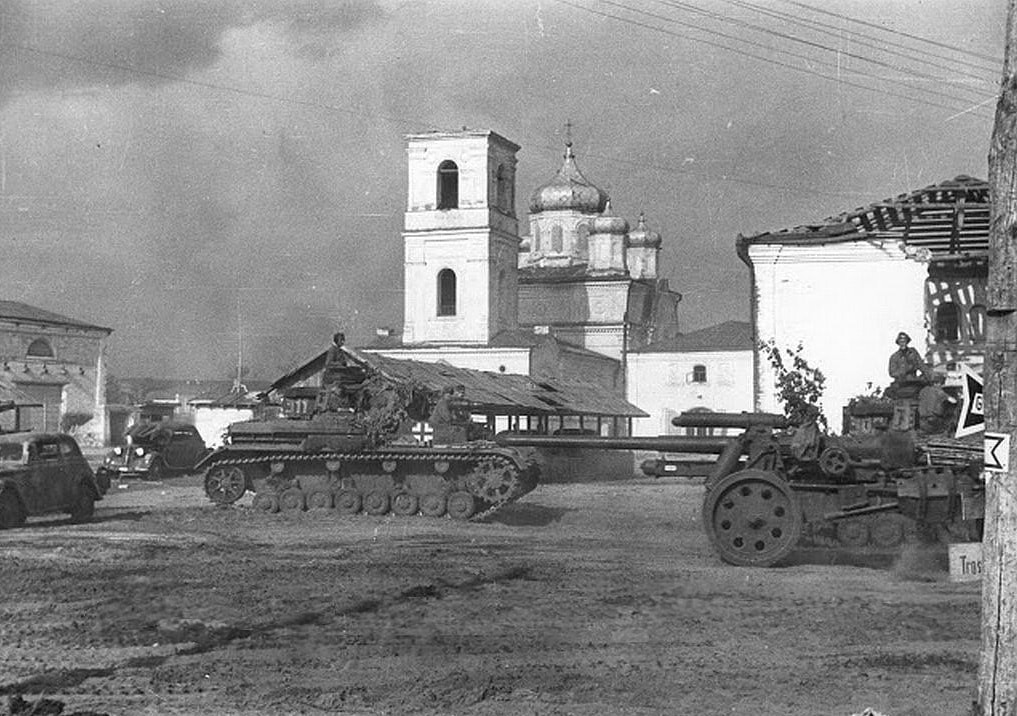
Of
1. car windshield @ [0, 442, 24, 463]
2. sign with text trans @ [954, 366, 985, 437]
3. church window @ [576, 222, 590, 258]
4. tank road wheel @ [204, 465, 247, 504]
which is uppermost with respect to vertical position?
church window @ [576, 222, 590, 258]

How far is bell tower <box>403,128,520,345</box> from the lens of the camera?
53.6 m

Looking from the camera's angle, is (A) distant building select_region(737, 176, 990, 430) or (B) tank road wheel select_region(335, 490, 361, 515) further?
(A) distant building select_region(737, 176, 990, 430)

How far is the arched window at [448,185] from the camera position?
54.2 meters

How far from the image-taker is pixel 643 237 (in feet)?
251

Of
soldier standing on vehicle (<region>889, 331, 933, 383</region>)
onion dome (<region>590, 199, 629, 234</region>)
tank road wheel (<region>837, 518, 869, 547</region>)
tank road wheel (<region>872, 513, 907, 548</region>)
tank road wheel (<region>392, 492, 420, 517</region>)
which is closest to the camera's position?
tank road wheel (<region>872, 513, 907, 548</region>)

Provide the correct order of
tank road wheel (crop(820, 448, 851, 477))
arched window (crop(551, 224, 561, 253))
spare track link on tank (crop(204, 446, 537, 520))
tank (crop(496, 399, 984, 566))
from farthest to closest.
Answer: arched window (crop(551, 224, 561, 253)), spare track link on tank (crop(204, 446, 537, 520)), tank road wheel (crop(820, 448, 851, 477)), tank (crop(496, 399, 984, 566))

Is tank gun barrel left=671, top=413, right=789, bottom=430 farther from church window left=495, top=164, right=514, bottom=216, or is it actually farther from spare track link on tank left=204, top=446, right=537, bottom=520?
church window left=495, top=164, right=514, bottom=216

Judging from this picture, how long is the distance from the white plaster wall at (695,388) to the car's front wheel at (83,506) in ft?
138

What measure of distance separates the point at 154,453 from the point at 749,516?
21.9 meters

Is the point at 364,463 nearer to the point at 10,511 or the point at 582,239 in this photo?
the point at 10,511

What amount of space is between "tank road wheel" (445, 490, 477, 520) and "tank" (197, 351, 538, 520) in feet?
0.05

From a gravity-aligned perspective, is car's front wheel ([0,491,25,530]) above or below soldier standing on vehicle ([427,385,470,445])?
below

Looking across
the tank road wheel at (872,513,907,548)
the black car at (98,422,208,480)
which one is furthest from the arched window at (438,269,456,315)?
the tank road wheel at (872,513,907,548)

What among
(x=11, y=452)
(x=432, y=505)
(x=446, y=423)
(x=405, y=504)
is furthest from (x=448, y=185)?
(x=11, y=452)
